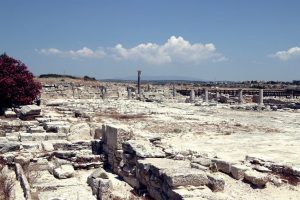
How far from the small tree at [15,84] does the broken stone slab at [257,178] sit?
613 inches

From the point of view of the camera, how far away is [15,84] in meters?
21.8

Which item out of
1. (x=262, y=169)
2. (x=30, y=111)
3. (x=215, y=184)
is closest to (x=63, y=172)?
(x=215, y=184)

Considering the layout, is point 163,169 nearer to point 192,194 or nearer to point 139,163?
point 192,194

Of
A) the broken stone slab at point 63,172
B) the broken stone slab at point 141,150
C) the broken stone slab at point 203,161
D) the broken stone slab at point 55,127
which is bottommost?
the broken stone slab at point 63,172

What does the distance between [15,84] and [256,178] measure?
16101 millimetres

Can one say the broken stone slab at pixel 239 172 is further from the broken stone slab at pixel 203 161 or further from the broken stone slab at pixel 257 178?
the broken stone slab at pixel 203 161

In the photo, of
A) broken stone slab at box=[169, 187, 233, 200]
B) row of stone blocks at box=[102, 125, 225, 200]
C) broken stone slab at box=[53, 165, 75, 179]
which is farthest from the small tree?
broken stone slab at box=[169, 187, 233, 200]

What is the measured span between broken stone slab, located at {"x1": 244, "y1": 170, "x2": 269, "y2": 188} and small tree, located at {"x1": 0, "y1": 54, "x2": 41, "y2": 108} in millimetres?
15558

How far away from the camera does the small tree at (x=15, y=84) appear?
21.5 meters

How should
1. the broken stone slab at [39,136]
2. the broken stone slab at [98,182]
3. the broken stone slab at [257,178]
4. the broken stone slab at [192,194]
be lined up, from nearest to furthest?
the broken stone slab at [192,194] < the broken stone slab at [98,182] < the broken stone slab at [257,178] < the broken stone slab at [39,136]

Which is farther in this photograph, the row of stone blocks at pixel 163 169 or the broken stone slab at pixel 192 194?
the row of stone blocks at pixel 163 169

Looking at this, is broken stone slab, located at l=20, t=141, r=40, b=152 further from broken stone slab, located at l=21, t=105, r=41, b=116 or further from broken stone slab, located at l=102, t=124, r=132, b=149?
broken stone slab, located at l=21, t=105, r=41, b=116

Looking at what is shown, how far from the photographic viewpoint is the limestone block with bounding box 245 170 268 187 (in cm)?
937

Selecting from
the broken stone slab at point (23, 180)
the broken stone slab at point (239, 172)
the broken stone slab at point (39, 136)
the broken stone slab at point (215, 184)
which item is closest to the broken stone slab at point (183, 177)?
the broken stone slab at point (215, 184)
